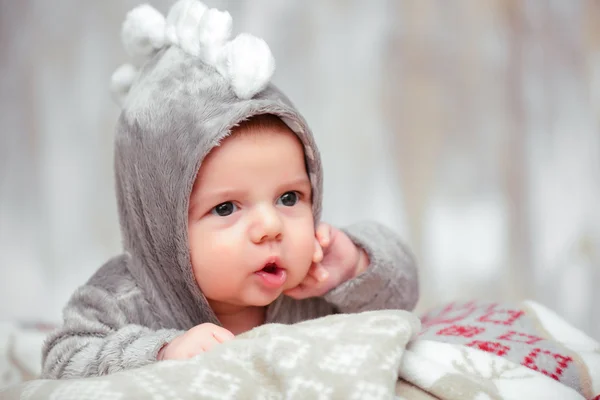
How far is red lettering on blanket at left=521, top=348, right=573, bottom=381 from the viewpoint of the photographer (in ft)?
3.57

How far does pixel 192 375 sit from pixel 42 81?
141 cm

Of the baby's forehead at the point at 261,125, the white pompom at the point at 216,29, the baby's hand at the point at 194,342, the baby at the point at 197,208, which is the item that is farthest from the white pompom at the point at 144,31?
the baby's hand at the point at 194,342

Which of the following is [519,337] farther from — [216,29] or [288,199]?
[216,29]

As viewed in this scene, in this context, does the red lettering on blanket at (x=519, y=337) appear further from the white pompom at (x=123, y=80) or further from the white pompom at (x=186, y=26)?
the white pompom at (x=123, y=80)

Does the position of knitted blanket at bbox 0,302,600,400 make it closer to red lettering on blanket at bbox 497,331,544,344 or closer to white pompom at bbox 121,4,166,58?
red lettering on blanket at bbox 497,331,544,344

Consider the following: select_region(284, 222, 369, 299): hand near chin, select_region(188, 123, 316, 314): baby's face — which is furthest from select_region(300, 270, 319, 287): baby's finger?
select_region(188, 123, 316, 314): baby's face

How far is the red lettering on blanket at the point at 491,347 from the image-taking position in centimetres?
110

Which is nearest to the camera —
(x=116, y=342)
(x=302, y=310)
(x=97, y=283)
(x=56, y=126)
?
(x=116, y=342)

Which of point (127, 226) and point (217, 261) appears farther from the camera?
point (127, 226)

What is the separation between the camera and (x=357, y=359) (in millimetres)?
924

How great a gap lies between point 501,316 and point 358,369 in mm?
477

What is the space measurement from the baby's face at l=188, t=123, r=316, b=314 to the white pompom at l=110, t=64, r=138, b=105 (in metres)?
0.31

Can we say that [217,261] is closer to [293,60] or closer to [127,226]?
[127,226]

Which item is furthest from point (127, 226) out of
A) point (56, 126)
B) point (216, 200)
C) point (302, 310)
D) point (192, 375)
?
point (56, 126)
